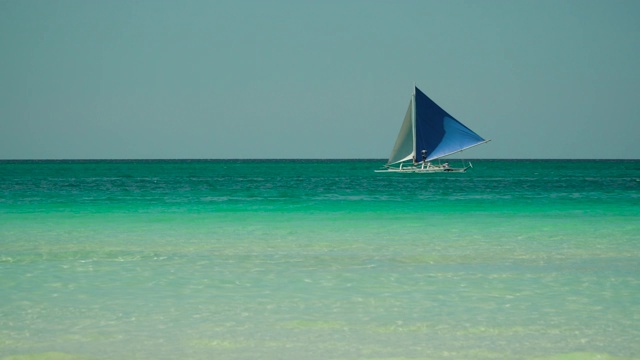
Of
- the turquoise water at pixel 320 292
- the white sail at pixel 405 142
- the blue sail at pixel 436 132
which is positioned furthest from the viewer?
the white sail at pixel 405 142

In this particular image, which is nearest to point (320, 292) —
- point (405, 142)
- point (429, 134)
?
point (429, 134)

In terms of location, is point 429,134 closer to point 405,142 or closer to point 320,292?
point 405,142

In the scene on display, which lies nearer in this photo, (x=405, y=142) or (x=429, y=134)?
(x=429, y=134)

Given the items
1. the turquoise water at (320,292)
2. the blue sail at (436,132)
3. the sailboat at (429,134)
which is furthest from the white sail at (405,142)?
the turquoise water at (320,292)

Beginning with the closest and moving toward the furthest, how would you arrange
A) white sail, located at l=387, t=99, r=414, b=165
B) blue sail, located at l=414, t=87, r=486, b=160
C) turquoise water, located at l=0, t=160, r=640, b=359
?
turquoise water, located at l=0, t=160, r=640, b=359 < blue sail, located at l=414, t=87, r=486, b=160 < white sail, located at l=387, t=99, r=414, b=165

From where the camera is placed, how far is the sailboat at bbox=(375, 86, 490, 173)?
177 feet

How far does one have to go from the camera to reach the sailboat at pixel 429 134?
177ft

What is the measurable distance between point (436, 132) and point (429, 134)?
1.70 ft

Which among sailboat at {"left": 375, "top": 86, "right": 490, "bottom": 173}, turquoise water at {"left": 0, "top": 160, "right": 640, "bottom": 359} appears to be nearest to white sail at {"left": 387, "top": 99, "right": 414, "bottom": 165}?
sailboat at {"left": 375, "top": 86, "right": 490, "bottom": 173}

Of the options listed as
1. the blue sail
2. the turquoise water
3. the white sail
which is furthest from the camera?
the white sail

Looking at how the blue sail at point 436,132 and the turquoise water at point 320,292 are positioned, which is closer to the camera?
the turquoise water at point 320,292

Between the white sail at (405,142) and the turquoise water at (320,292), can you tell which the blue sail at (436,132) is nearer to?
the white sail at (405,142)

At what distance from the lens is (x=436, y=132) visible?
54688mm

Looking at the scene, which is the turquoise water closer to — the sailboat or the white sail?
the sailboat
